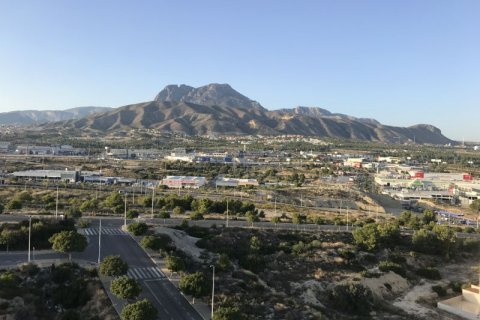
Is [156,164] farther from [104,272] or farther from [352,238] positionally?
[104,272]

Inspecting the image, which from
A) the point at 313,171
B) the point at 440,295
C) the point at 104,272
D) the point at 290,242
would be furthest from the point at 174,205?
the point at 313,171

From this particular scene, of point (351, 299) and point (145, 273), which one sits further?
point (351, 299)

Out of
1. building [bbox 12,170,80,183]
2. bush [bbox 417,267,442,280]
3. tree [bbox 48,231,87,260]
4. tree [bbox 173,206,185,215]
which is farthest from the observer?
building [bbox 12,170,80,183]

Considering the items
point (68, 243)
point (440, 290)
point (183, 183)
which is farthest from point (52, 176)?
point (440, 290)

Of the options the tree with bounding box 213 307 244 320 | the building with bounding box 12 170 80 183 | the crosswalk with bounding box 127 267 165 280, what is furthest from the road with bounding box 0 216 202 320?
the building with bounding box 12 170 80 183

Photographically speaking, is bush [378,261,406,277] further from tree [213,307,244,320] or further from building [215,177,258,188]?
building [215,177,258,188]

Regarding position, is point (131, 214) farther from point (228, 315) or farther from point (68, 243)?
point (228, 315)
